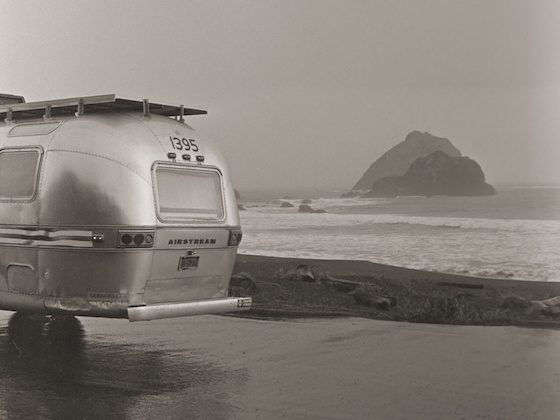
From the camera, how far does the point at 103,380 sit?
7820mm

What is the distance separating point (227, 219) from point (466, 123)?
22.7 m

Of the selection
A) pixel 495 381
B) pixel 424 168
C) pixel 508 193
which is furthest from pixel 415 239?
pixel 495 381

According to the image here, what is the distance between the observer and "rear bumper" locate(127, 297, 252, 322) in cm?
816

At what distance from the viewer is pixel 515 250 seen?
25406 millimetres

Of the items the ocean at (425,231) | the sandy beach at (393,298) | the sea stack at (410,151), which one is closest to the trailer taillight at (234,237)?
the sandy beach at (393,298)

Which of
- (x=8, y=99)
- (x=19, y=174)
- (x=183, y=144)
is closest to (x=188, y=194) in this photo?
(x=183, y=144)

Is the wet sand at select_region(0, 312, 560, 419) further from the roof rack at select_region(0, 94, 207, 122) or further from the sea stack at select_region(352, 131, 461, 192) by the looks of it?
the sea stack at select_region(352, 131, 461, 192)

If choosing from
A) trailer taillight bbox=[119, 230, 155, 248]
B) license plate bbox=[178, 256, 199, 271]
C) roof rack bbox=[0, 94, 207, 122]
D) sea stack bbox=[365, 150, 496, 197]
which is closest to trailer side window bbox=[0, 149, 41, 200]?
roof rack bbox=[0, 94, 207, 122]

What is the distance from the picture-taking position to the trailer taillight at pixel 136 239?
809cm

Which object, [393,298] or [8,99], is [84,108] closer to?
[8,99]

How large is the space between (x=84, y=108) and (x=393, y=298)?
7069 mm

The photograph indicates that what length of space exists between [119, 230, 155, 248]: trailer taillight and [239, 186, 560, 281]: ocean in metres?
15.7

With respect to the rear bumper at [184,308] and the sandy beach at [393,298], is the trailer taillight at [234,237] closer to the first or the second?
the rear bumper at [184,308]

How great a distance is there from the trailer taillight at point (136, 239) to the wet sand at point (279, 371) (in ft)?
4.16
